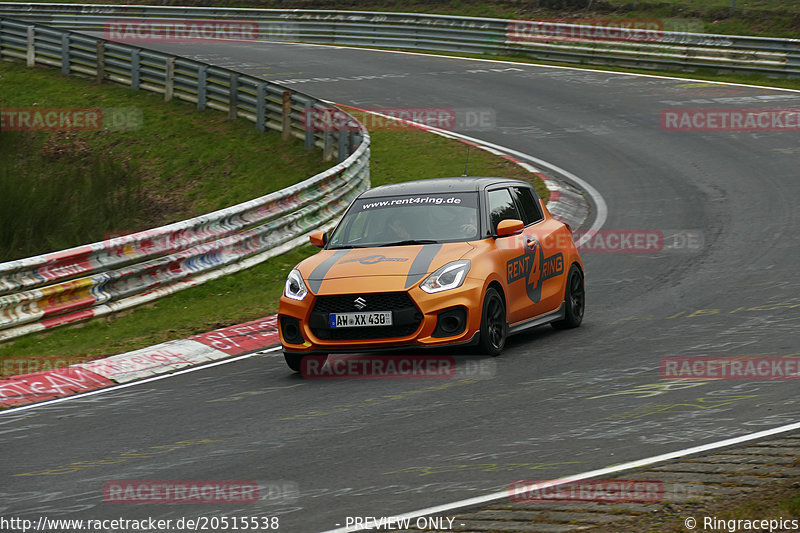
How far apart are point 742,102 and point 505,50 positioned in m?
11.6

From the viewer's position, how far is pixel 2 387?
9891mm

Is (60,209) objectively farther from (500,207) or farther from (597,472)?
(597,472)

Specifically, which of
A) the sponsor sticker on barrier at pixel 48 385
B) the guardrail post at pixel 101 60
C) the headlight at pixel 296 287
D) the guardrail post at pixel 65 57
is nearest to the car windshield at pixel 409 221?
the headlight at pixel 296 287

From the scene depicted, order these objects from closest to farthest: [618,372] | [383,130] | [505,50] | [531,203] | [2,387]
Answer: [618,372]
[2,387]
[531,203]
[383,130]
[505,50]

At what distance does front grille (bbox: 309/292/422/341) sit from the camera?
31.2ft

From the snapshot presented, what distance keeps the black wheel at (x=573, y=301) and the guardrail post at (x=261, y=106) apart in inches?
591

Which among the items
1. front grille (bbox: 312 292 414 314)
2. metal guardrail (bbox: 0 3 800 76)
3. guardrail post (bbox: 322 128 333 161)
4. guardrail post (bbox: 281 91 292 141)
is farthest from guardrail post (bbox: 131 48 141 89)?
front grille (bbox: 312 292 414 314)

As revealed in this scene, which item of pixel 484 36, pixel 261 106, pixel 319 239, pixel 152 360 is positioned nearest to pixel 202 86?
pixel 261 106

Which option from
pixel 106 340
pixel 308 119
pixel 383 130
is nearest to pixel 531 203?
pixel 106 340

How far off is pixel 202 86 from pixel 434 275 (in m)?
19.6

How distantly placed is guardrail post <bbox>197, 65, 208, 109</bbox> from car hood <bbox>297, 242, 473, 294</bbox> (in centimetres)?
1848

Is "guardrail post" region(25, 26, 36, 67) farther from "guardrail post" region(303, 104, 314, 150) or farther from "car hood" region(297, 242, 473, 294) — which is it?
"car hood" region(297, 242, 473, 294)

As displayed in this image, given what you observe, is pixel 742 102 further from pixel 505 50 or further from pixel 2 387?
pixel 2 387

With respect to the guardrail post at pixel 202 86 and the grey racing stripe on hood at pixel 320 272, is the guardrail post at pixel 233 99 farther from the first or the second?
the grey racing stripe on hood at pixel 320 272
